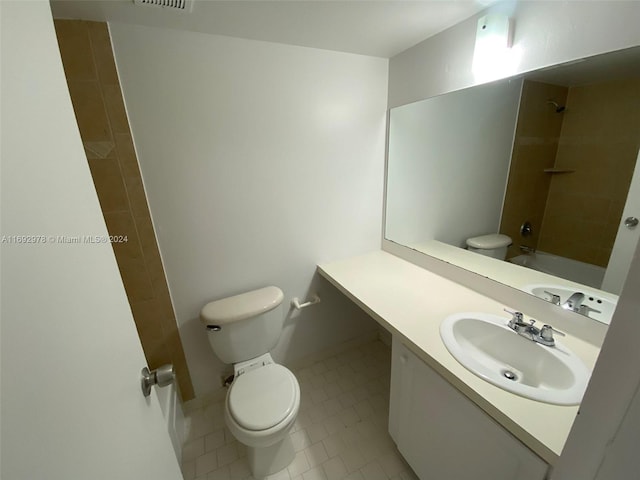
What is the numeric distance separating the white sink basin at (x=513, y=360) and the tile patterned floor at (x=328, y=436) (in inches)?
29.6

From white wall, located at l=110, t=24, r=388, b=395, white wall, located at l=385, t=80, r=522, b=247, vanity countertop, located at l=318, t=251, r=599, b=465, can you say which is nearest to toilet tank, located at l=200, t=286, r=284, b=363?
white wall, located at l=110, t=24, r=388, b=395

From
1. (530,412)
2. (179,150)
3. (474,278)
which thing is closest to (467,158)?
(474,278)

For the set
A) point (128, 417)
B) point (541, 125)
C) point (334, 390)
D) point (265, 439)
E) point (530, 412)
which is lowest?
point (334, 390)

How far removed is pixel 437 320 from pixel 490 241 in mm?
593

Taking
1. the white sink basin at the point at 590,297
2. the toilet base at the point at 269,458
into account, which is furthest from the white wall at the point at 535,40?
the toilet base at the point at 269,458

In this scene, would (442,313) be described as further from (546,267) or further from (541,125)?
(541,125)

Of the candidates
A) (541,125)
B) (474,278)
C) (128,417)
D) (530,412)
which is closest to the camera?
(128,417)

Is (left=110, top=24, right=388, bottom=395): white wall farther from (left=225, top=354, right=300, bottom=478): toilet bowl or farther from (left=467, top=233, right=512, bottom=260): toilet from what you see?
(left=467, top=233, right=512, bottom=260): toilet

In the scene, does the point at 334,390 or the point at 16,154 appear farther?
the point at 334,390

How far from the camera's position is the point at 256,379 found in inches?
53.0

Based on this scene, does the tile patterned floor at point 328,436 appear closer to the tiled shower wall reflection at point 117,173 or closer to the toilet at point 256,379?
the toilet at point 256,379

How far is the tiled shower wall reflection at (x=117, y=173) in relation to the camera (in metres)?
1.04

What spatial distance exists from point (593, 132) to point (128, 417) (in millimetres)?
1685

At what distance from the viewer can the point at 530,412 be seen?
733mm
